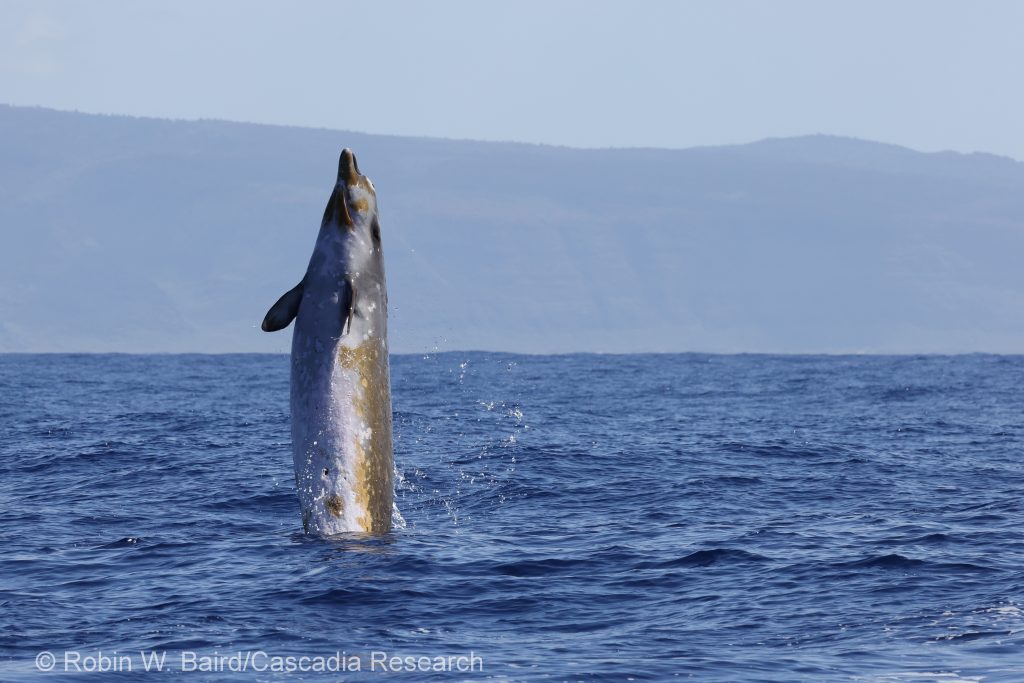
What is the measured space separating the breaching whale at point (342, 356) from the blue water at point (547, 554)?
1.00m

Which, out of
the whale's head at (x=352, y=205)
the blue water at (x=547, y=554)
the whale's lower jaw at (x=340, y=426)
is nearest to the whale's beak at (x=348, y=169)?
the whale's head at (x=352, y=205)

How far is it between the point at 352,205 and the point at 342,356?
1.85 meters

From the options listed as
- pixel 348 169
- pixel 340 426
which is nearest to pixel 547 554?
pixel 340 426

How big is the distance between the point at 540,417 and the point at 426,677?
98.6 ft

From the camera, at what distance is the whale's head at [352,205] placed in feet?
57.1

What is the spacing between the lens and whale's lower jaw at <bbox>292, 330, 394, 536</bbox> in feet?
57.1

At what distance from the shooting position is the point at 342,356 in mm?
17453

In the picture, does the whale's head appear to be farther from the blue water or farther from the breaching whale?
the blue water

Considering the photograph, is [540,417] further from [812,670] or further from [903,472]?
[812,670]

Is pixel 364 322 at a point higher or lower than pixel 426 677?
higher

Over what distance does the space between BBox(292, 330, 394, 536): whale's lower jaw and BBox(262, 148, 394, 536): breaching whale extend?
0.01m

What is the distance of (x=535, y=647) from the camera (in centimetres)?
1423

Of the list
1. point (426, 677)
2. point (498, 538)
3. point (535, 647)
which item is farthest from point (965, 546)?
point (426, 677)

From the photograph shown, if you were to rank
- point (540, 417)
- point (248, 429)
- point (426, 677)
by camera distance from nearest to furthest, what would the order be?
point (426, 677) → point (248, 429) → point (540, 417)
